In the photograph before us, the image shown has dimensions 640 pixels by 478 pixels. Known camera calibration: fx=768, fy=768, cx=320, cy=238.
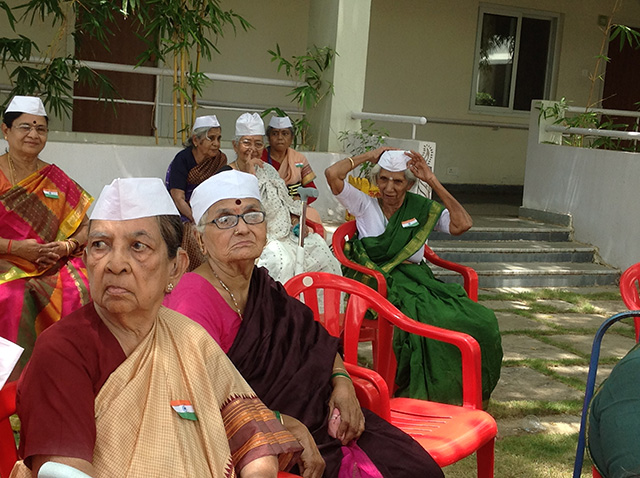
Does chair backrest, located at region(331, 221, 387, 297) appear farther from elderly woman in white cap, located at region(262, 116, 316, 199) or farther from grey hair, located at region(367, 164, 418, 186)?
elderly woman in white cap, located at region(262, 116, 316, 199)

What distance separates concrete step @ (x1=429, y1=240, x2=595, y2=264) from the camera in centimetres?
718

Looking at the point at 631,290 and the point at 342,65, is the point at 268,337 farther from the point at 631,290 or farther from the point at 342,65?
the point at 342,65

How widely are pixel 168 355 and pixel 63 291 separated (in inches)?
88.9

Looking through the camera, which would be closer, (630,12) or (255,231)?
(255,231)

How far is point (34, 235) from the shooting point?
156 inches

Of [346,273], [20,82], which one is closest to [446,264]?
[346,273]

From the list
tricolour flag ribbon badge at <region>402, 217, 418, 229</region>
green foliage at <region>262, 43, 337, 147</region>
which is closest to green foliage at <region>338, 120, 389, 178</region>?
green foliage at <region>262, 43, 337, 147</region>

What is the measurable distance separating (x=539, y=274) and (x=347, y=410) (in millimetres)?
5186

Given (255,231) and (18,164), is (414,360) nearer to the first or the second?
(255,231)

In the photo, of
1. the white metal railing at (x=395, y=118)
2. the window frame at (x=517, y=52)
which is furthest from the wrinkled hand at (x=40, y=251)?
the window frame at (x=517, y=52)

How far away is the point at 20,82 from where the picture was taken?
19.7 feet

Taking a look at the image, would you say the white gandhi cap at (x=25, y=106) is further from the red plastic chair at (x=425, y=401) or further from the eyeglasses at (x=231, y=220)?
the eyeglasses at (x=231, y=220)

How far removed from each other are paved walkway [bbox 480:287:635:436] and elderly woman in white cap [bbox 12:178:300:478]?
2.12m

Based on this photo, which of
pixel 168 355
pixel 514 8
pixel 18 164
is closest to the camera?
pixel 168 355
